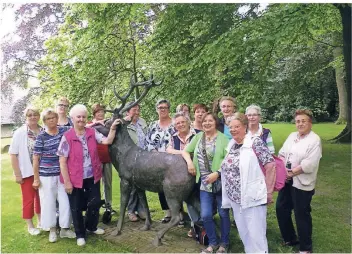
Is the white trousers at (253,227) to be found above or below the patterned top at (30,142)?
below

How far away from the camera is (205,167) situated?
14.0ft

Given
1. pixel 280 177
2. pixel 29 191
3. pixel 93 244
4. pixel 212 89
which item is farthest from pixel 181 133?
pixel 212 89

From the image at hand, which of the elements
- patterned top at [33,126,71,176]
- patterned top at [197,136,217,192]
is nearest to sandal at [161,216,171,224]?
patterned top at [197,136,217,192]

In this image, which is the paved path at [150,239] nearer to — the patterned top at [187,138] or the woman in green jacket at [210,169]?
the woman in green jacket at [210,169]

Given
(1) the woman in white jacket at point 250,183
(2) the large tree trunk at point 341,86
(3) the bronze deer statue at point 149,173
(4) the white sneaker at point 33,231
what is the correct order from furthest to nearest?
(2) the large tree trunk at point 341,86
(4) the white sneaker at point 33,231
(3) the bronze deer statue at point 149,173
(1) the woman in white jacket at point 250,183

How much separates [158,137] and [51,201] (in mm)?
1701

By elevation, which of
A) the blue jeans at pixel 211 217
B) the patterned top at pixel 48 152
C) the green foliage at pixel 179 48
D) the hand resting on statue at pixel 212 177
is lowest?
the blue jeans at pixel 211 217

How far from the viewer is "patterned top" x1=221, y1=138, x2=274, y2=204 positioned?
11.5 ft

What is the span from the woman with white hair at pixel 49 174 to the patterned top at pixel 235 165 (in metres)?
2.30

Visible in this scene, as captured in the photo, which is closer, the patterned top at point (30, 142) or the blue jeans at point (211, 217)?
the blue jeans at point (211, 217)

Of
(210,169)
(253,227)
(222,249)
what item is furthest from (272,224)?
(253,227)

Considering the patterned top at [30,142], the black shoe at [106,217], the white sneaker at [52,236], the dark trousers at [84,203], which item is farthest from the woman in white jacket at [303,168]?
the patterned top at [30,142]

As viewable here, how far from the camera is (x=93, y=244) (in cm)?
479

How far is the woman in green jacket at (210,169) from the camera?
13.7ft
